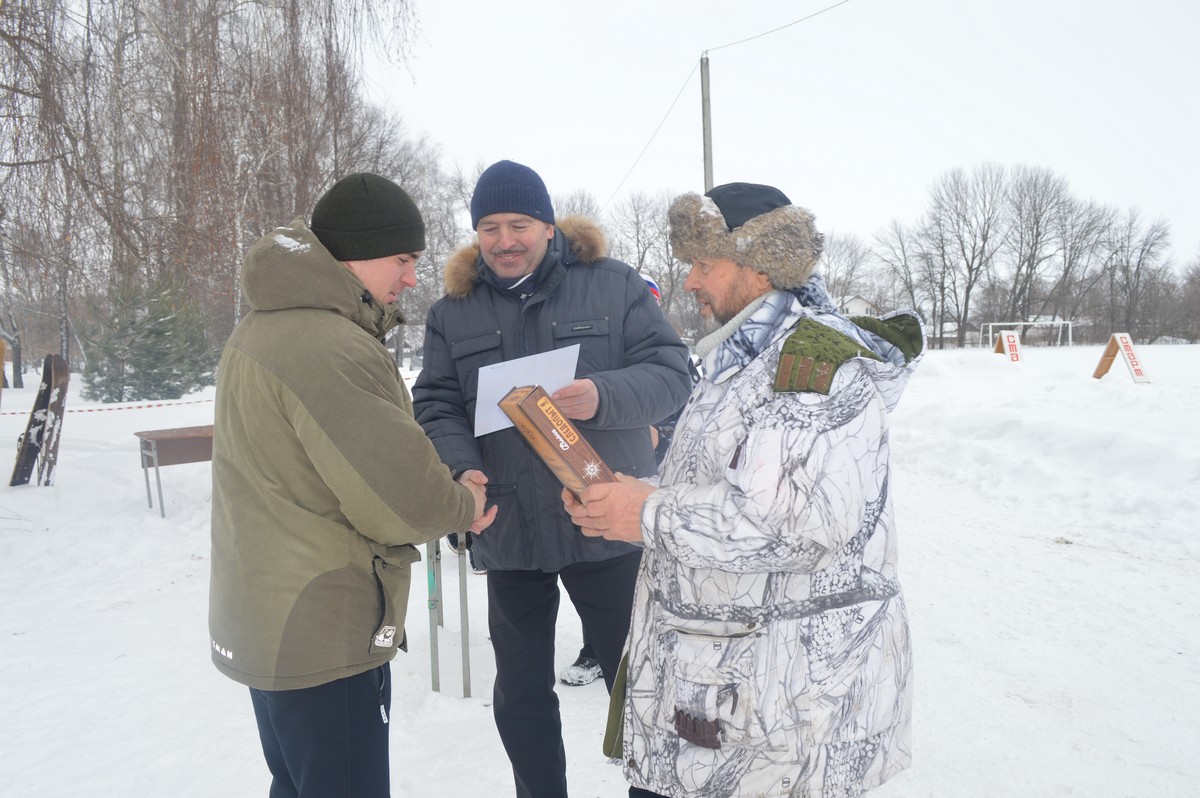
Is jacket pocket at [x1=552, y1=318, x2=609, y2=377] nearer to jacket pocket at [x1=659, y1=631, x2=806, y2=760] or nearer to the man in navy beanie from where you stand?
the man in navy beanie

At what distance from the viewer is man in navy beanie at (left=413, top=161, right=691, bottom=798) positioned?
2.50m

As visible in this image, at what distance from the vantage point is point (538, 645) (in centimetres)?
259

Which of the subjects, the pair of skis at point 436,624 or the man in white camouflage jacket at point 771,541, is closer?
the man in white camouflage jacket at point 771,541

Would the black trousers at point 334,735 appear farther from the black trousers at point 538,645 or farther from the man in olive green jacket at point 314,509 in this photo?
the black trousers at point 538,645

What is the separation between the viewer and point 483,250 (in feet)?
8.39

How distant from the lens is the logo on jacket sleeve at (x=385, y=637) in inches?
71.7

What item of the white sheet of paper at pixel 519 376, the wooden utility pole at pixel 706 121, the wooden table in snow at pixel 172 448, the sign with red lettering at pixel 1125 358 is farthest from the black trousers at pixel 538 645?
the sign with red lettering at pixel 1125 358

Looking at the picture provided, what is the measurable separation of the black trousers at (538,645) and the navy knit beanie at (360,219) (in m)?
1.19

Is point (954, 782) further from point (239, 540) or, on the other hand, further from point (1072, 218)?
point (1072, 218)

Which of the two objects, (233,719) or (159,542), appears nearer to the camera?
(233,719)

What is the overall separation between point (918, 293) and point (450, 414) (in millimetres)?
55246

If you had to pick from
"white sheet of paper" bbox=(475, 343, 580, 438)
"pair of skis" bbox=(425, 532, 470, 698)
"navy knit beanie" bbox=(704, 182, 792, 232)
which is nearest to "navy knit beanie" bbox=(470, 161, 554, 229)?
"white sheet of paper" bbox=(475, 343, 580, 438)

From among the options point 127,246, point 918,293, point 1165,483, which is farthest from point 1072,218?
point 127,246

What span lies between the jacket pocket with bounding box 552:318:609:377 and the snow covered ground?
1.59m
